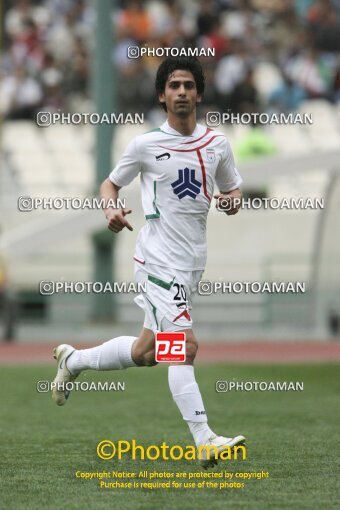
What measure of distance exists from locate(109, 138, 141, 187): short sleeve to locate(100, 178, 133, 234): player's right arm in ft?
0.22

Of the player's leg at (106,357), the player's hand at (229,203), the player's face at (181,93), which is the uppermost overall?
the player's face at (181,93)

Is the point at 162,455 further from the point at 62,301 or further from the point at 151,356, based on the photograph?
the point at 62,301

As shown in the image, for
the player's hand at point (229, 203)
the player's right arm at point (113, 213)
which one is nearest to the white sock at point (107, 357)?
the player's right arm at point (113, 213)

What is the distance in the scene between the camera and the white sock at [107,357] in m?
7.00

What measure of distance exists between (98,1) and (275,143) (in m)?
4.27

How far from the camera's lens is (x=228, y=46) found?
71.9ft

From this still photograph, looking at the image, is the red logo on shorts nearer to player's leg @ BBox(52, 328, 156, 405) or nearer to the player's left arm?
player's leg @ BBox(52, 328, 156, 405)

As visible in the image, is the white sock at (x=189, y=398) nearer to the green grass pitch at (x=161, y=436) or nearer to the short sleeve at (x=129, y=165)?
the green grass pitch at (x=161, y=436)

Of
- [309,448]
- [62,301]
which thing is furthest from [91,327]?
[309,448]

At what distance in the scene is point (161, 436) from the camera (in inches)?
324

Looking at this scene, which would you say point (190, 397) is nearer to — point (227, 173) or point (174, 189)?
point (174, 189)

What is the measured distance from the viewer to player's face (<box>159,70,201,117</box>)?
21.9ft

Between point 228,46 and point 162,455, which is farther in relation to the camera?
point 228,46

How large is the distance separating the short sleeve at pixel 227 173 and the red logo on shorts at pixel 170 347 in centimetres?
91
